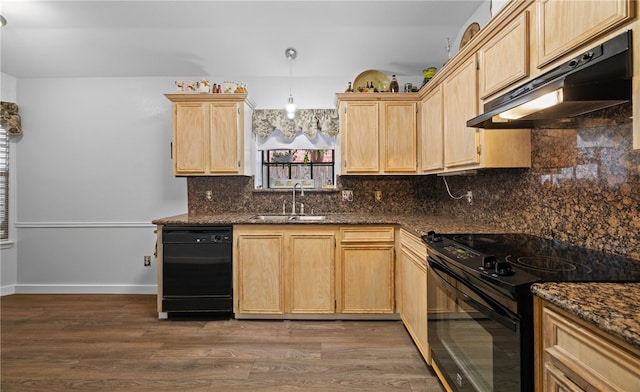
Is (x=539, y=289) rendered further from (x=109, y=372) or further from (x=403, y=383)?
(x=109, y=372)

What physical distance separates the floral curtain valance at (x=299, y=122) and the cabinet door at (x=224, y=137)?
1.37 ft

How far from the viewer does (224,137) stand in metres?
3.32

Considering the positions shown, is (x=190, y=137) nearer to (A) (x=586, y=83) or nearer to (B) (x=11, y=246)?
(B) (x=11, y=246)

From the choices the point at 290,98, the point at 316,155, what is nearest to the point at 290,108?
the point at 290,98

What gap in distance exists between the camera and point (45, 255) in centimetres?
387

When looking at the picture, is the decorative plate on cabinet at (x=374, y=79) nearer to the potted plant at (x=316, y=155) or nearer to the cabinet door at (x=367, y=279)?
the potted plant at (x=316, y=155)

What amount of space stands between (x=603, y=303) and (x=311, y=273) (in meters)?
2.30

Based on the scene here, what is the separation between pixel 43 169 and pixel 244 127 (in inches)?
100

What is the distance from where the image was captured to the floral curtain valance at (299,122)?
368cm

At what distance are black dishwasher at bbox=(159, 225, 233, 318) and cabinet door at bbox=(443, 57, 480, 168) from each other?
205cm

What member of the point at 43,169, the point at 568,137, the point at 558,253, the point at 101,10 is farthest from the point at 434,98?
the point at 43,169

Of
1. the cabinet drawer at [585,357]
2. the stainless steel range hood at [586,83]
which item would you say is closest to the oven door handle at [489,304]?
the cabinet drawer at [585,357]

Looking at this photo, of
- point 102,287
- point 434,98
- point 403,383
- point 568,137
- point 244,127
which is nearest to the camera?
point 568,137

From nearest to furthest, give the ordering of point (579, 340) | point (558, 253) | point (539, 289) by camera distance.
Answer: point (579, 340), point (539, 289), point (558, 253)
